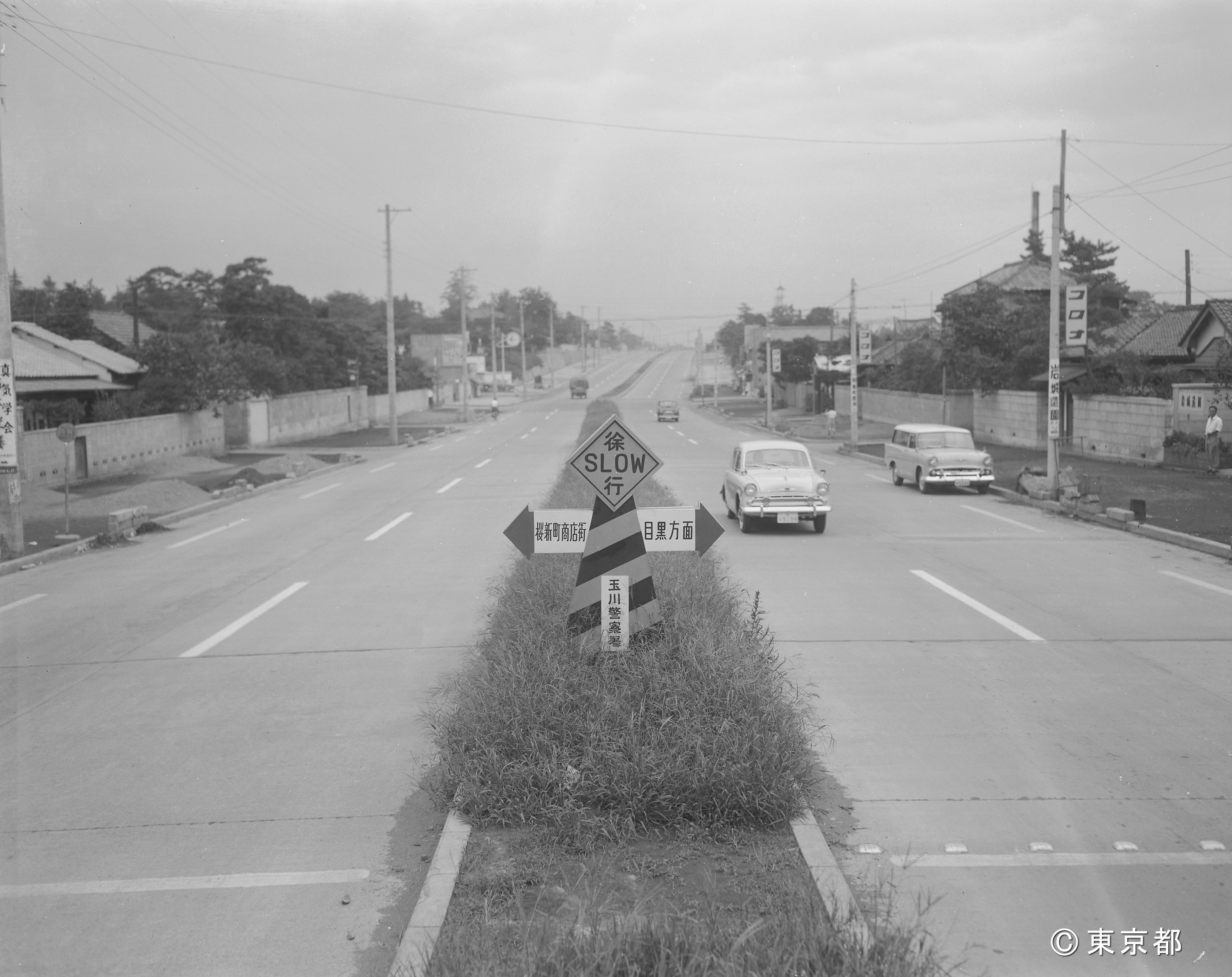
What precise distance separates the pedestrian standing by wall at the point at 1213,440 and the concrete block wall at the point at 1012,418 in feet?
33.5

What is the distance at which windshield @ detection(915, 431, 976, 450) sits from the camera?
2691cm

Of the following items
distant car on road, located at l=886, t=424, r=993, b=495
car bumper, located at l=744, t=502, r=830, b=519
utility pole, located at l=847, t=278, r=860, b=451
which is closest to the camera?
car bumper, located at l=744, t=502, r=830, b=519

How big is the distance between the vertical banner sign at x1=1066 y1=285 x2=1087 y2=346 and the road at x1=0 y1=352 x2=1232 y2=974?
9.99 m

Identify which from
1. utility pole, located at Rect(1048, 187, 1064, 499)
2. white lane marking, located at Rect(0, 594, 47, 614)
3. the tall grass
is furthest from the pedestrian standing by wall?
white lane marking, located at Rect(0, 594, 47, 614)

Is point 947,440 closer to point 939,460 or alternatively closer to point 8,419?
point 939,460

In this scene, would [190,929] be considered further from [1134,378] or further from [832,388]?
[832,388]

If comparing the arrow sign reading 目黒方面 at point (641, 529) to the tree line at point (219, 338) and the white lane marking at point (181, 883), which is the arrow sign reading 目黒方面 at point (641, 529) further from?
the tree line at point (219, 338)

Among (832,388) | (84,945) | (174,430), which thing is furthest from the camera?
(832,388)

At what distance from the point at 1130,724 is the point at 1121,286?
59.3 m

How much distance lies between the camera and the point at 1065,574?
1498 centimetres

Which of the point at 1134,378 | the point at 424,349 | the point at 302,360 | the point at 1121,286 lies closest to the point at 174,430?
the point at 302,360

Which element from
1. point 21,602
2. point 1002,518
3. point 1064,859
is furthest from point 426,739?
point 1002,518

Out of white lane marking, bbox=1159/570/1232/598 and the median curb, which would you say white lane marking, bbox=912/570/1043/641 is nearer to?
white lane marking, bbox=1159/570/1232/598

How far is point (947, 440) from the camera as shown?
27.0 meters
